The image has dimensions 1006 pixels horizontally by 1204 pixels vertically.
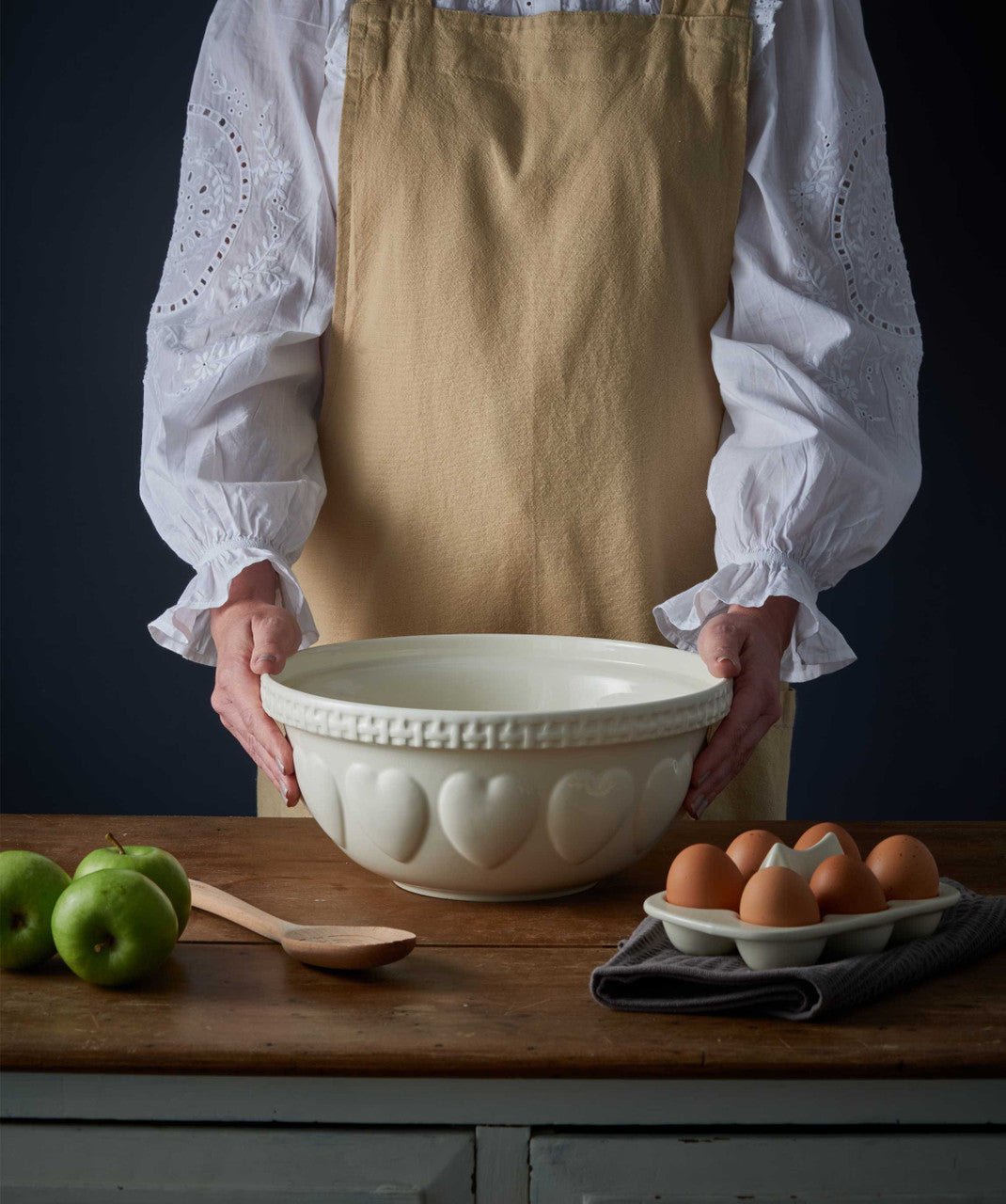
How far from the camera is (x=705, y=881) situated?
0.77m

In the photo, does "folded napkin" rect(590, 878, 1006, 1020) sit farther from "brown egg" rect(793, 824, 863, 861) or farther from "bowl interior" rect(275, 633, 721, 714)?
"bowl interior" rect(275, 633, 721, 714)

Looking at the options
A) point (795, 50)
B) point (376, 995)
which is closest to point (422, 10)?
point (795, 50)

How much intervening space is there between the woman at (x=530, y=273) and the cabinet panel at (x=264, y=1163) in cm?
63

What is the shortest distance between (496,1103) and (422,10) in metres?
1.04

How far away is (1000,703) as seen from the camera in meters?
2.20

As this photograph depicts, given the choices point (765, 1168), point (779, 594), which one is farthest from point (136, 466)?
point (765, 1168)

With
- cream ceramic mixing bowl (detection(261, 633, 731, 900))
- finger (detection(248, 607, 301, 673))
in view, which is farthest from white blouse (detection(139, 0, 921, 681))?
cream ceramic mixing bowl (detection(261, 633, 731, 900))

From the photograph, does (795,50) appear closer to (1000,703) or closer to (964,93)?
(964,93)

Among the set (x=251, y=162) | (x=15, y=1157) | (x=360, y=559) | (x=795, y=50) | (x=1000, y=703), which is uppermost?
(x=795, y=50)

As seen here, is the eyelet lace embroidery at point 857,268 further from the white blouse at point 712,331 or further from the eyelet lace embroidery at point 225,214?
the eyelet lace embroidery at point 225,214

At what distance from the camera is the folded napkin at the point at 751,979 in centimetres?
72

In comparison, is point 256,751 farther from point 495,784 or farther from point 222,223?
point 222,223

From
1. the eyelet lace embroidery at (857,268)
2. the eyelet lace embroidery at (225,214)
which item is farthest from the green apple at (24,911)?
the eyelet lace embroidery at (857,268)

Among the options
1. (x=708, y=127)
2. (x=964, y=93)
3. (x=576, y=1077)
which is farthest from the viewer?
(x=964, y=93)
